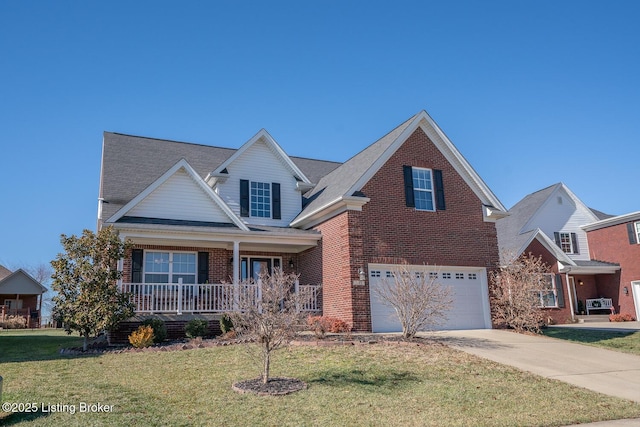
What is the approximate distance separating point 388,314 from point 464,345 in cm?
341

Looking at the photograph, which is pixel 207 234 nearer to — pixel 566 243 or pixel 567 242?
pixel 566 243

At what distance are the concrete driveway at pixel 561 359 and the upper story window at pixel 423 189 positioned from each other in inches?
186

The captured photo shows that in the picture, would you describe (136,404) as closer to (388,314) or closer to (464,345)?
(464,345)

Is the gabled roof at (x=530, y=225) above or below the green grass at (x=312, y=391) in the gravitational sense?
above

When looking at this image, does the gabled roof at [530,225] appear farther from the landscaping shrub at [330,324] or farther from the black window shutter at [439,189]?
the landscaping shrub at [330,324]

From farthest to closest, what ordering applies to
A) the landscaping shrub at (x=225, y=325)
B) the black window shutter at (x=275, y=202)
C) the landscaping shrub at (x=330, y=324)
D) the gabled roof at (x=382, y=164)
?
the black window shutter at (x=275, y=202)
the gabled roof at (x=382, y=164)
the landscaping shrub at (x=225, y=325)
the landscaping shrub at (x=330, y=324)

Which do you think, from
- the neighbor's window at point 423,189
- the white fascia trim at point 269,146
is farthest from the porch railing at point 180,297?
the neighbor's window at point 423,189

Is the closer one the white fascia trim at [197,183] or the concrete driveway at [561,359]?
the concrete driveway at [561,359]

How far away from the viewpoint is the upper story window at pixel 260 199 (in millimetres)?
19750

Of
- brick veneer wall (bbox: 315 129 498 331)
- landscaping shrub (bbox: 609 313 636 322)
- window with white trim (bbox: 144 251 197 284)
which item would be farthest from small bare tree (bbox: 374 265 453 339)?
landscaping shrub (bbox: 609 313 636 322)

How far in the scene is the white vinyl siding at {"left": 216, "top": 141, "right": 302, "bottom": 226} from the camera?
19609mm

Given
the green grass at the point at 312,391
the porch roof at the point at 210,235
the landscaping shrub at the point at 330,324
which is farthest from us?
the porch roof at the point at 210,235

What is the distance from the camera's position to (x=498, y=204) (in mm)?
19297

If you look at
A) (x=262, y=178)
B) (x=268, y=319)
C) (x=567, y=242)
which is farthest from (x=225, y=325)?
(x=567, y=242)
